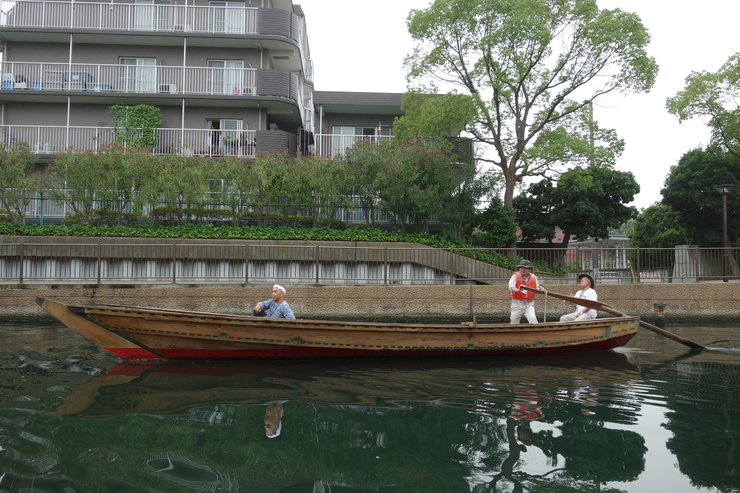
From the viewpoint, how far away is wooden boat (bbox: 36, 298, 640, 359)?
9133 mm

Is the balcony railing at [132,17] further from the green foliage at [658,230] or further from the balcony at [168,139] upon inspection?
the green foliage at [658,230]

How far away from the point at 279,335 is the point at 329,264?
7.32m

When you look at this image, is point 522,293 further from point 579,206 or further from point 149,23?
point 149,23

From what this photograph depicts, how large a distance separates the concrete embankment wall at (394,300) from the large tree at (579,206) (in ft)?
23.5

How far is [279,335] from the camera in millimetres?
9656

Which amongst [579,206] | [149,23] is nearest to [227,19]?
[149,23]

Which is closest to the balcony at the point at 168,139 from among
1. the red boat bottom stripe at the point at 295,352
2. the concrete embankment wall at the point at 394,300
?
the concrete embankment wall at the point at 394,300

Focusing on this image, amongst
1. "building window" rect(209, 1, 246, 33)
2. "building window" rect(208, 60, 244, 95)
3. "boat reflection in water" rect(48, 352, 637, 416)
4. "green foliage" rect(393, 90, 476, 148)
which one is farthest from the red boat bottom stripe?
"building window" rect(209, 1, 246, 33)

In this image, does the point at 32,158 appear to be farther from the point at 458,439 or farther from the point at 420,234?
the point at 458,439

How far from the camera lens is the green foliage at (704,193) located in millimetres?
23919

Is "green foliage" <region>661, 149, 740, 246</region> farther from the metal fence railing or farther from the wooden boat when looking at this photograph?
the wooden boat

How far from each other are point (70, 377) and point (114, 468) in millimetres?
4398

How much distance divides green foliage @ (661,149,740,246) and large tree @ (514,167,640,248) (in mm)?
2466

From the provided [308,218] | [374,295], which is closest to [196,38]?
[308,218]
